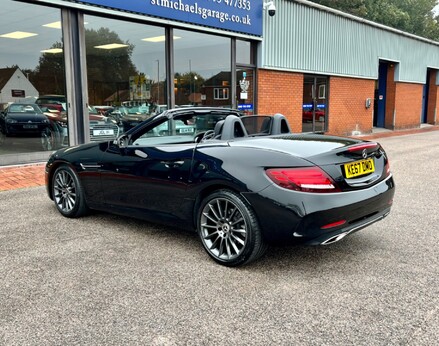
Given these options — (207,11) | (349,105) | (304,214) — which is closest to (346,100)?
(349,105)

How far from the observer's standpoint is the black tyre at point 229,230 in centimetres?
341

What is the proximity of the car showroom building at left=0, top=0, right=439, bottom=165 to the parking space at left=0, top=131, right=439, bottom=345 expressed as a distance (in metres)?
4.78

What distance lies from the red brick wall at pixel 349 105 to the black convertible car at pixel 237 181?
42.1 feet

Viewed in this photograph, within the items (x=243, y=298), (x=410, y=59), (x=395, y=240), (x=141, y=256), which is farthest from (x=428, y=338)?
(x=410, y=59)

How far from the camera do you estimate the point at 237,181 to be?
137 inches

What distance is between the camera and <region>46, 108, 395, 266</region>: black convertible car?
3.29m

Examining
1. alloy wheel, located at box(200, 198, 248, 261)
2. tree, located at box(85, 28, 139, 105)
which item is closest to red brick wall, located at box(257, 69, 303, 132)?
tree, located at box(85, 28, 139, 105)

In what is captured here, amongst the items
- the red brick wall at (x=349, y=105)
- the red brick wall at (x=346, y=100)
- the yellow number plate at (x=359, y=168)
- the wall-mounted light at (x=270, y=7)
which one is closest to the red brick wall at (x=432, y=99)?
the red brick wall at (x=346, y=100)

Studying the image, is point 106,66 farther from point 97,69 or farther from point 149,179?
point 149,179

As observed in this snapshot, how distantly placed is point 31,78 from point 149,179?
570 cm

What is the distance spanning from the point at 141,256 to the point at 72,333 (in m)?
1.31

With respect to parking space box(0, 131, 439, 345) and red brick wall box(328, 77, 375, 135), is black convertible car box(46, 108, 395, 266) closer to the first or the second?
parking space box(0, 131, 439, 345)

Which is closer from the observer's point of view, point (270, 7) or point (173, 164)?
point (173, 164)

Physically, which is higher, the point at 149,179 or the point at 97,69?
the point at 97,69
